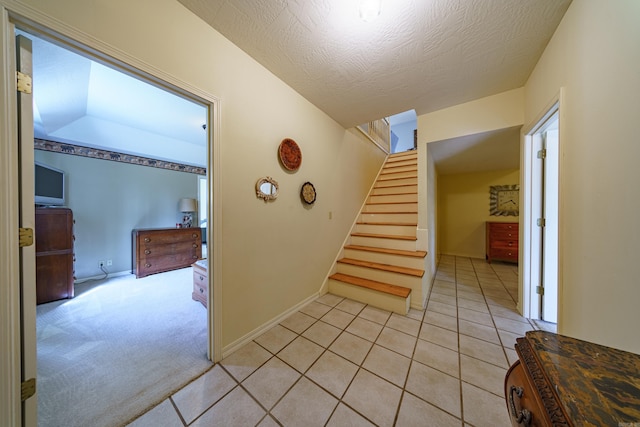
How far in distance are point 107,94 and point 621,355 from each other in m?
4.25

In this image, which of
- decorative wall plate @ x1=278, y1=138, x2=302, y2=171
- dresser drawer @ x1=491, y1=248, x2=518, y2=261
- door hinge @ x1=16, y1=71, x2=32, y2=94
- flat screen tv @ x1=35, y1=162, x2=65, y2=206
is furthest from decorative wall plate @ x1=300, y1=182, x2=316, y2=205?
Result: dresser drawer @ x1=491, y1=248, x2=518, y2=261

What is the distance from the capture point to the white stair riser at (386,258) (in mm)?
2301

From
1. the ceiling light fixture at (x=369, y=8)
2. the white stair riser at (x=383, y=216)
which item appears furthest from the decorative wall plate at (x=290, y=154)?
the white stair riser at (x=383, y=216)

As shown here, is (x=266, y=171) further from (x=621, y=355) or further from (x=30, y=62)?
(x=621, y=355)

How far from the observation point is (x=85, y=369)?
1338 millimetres

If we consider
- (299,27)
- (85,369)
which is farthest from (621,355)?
(85,369)

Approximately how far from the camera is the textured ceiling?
3.97 ft

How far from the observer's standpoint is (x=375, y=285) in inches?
88.7

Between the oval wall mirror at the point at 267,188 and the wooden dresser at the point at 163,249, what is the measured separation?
2.77 meters

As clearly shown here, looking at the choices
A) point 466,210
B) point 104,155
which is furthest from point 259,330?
point 466,210

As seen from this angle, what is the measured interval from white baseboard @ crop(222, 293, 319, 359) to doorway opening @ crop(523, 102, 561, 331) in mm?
2321

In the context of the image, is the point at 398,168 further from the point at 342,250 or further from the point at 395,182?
the point at 342,250

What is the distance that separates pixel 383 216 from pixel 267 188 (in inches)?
84.2

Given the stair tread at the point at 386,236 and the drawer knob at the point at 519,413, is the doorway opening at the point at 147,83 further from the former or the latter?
the stair tread at the point at 386,236
